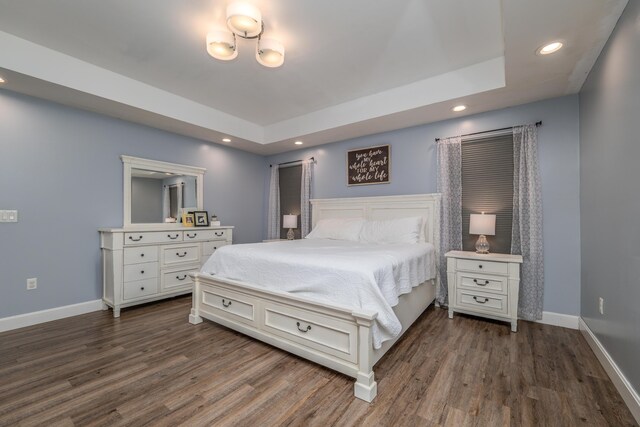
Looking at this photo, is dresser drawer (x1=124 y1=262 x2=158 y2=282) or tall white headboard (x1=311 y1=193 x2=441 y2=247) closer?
dresser drawer (x1=124 y1=262 x2=158 y2=282)

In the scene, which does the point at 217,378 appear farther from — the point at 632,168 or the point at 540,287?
the point at 540,287

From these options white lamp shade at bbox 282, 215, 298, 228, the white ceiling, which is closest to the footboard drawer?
the white ceiling

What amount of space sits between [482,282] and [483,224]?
0.62 metres

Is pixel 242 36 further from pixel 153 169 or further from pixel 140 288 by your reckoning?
pixel 140 288

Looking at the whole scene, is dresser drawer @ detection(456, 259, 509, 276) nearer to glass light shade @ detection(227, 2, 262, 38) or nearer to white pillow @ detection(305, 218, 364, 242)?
white pillow @ detection(305, 218, 364, 242)

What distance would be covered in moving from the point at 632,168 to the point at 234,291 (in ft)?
9.53

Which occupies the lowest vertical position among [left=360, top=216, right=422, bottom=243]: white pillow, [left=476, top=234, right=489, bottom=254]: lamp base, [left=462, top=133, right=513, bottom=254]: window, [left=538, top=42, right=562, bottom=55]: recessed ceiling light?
[left=476, top=234, right=489, bottom=254]: lamp base

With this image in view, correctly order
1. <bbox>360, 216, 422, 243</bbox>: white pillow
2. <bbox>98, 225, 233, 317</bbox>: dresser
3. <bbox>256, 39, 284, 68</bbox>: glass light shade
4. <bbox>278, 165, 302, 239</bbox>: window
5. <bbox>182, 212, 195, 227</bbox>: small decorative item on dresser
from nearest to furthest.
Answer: <bbox>256, 39, 284, 68</bbox>: glass light shade
<bbox>98, 225, 233, 317</bbox>: dresser
<bbox>360, 216, 422, 243</bbox>: white pillow
<bbox>182, 212, 195, 227</bbox>: small decorative item on dresser
<bbox>278, 165, 302, 239</bbox>: window

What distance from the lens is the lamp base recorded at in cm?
303

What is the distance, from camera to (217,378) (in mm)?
1897

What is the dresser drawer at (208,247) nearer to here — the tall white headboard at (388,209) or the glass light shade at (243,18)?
the tall white headboard at (388,209)

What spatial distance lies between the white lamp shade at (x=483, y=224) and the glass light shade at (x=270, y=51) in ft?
8.38

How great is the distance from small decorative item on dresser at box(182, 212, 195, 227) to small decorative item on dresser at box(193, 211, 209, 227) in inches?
2.2

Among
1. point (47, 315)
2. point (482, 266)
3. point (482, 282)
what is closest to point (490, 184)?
point (482, 266)
